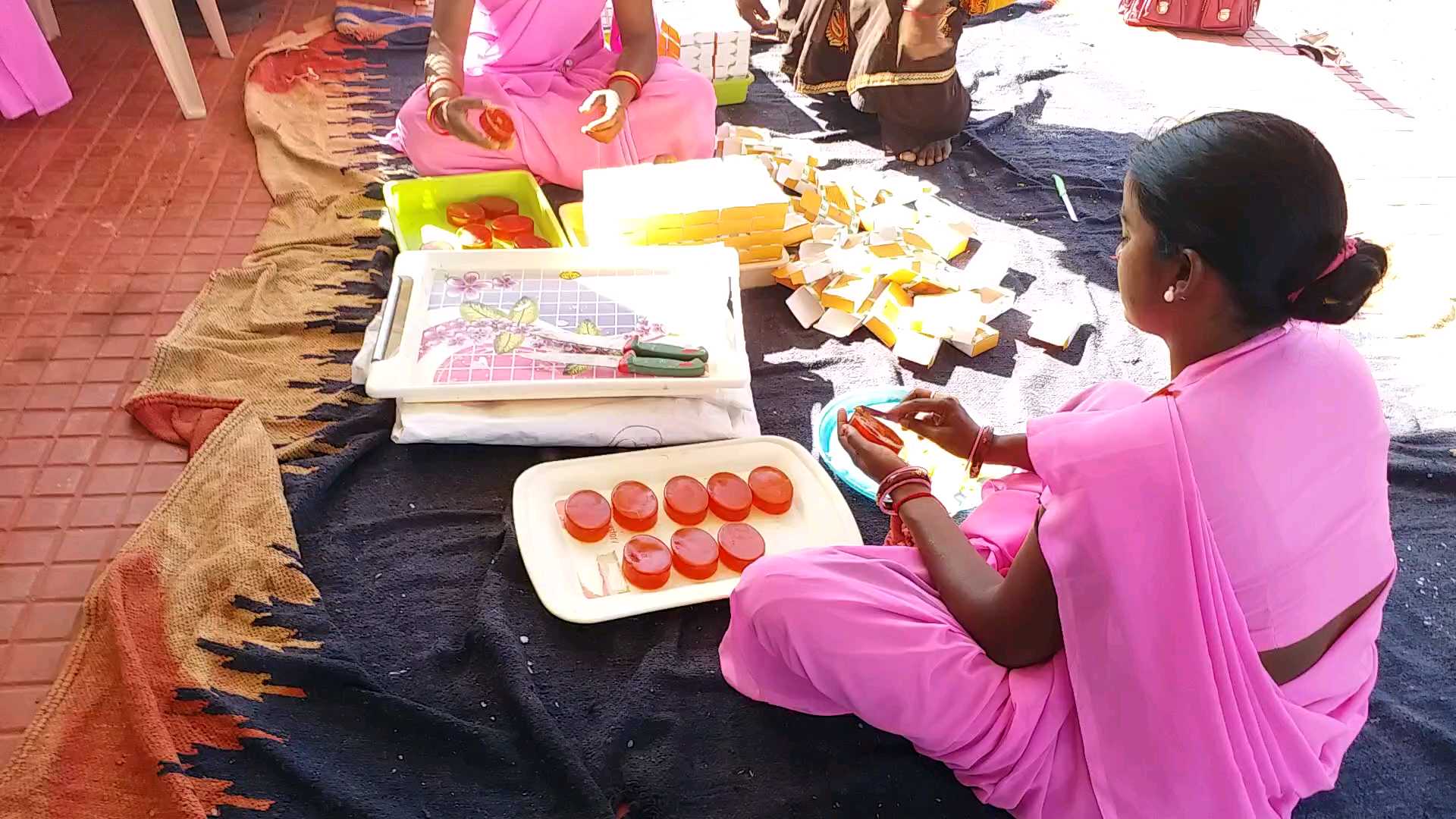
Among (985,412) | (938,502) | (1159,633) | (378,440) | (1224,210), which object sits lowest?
(985,412)

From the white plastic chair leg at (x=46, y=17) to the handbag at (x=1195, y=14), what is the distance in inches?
140

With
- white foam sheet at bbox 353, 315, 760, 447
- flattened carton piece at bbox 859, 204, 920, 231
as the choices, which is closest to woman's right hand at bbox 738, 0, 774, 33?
flattened carton piece at bbox 859, 204, 920, 231

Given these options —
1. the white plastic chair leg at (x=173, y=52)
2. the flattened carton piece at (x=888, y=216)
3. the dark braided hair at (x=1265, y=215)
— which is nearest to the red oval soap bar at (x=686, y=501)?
the dark braided hair at (x=1265, y=215)

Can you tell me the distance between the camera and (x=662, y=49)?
9.03ft

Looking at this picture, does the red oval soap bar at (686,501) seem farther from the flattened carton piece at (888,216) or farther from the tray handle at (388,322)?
the flattened carton piece at (888,216)

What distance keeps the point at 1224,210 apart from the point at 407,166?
1.99 m

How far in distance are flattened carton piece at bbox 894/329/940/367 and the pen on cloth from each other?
755mm

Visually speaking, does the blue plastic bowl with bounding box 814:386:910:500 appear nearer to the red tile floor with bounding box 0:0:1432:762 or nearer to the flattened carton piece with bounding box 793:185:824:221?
the flattened carton piece with bounding box 793:185:824:221

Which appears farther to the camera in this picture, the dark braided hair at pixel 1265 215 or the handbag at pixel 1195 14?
the handbag at pixel 1195 14

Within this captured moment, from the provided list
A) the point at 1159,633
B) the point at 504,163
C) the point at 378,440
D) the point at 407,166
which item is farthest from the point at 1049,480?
the point at 407,166

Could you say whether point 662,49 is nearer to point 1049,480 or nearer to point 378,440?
point 378,440

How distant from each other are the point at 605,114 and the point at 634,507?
3.54ft

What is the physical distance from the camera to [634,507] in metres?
1.45

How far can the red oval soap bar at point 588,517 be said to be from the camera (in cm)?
143
